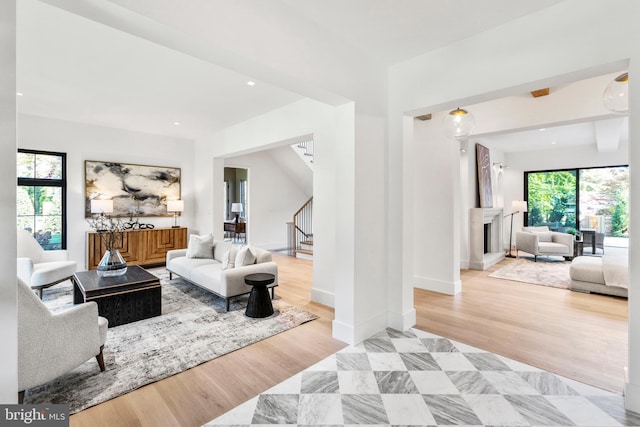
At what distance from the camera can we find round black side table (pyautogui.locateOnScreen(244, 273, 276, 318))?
11.6 ft

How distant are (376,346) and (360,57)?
9.09 feet

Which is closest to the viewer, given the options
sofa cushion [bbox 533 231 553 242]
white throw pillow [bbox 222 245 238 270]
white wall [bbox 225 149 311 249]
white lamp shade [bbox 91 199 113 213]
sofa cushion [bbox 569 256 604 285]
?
white throw pillow [bbox 222 245 238 270]

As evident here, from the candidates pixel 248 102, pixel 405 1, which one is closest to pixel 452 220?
pixel 405 1

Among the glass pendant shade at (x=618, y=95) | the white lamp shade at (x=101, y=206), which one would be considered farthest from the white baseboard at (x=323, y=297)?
the white lamp shade at (x=101, y=206)

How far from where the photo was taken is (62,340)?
2.05m

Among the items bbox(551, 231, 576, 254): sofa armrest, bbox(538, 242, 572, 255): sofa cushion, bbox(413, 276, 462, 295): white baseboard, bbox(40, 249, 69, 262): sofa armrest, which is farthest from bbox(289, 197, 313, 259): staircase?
bbox(551, 231, 576, 254): sofa armrest

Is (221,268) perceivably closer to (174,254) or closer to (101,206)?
(174,254)

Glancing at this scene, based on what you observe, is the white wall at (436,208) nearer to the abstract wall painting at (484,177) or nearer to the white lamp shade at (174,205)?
the abstract wall painting at (484,177)

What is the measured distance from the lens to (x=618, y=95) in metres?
2.26

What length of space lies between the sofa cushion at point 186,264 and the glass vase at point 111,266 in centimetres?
83

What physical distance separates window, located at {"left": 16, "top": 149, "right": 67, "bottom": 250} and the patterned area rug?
798 cm

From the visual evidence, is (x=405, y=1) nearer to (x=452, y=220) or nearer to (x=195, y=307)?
(x=452, y=220)

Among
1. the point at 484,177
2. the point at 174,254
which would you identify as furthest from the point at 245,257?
the point at 484,177

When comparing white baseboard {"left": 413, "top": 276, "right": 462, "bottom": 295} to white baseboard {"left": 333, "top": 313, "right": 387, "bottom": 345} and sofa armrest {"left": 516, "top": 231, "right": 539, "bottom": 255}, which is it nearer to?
white baseboard {"left": 333, "top": 313, "right": 387, "bottom": 345}
